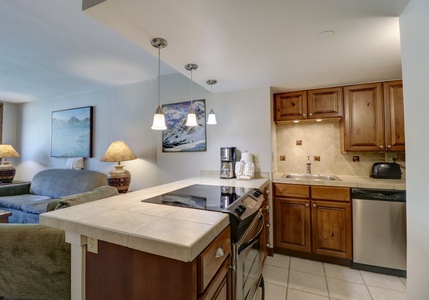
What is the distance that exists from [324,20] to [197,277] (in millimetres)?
1604

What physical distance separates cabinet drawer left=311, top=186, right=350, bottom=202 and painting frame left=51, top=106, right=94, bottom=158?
12.6 feet

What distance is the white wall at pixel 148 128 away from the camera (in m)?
2.62

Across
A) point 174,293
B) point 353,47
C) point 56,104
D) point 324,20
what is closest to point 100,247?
point 174,293

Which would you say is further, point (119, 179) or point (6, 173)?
point (6, 173)

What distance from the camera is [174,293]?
2.66ft

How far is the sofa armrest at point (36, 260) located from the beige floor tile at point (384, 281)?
2585 mm

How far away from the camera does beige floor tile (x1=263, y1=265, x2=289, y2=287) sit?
1.96m

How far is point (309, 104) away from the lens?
8.46 feet

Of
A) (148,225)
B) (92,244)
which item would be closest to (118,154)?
(92,244)

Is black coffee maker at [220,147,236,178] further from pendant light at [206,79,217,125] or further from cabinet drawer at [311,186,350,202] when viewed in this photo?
cabinet drawer at [311,186,350,202]

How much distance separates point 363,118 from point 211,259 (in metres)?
2.49

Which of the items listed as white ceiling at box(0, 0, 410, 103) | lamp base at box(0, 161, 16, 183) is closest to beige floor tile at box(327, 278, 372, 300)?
white ceiling at box(0, 0, 410, 103)

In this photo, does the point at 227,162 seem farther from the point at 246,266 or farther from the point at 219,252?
the point at 219,252

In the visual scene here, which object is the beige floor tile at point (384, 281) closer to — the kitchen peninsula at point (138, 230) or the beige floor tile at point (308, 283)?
the beige floor tile at point (308, 283)
